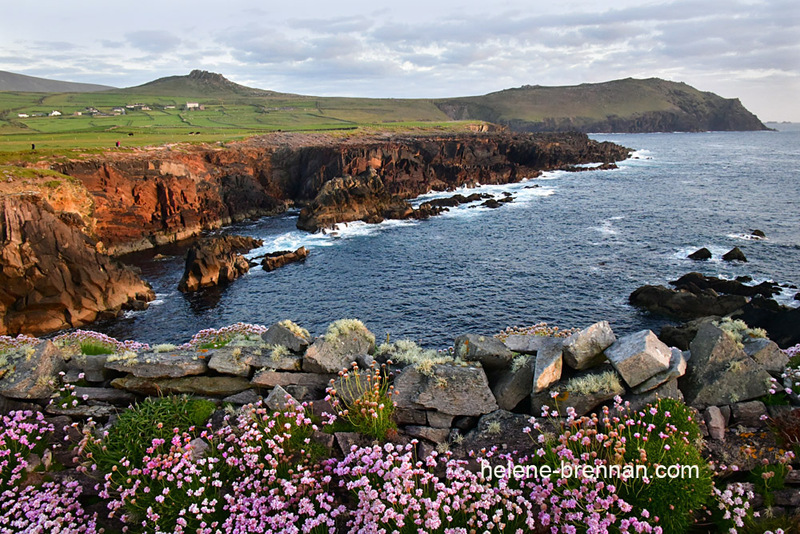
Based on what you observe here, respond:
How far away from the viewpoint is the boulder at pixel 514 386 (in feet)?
32.5

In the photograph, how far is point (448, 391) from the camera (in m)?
9.88

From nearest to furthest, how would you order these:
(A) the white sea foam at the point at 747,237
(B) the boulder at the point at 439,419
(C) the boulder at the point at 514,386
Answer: (B) the boulder at the point at 439,419
(C) the boulder at the point at 514,386
(A) the white sea foam at the point at 747,237

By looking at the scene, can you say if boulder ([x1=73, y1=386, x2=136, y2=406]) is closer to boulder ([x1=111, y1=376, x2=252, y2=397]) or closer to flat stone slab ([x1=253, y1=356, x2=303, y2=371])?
boulder ([x1=111, y1=376, x2=252, y2=397])

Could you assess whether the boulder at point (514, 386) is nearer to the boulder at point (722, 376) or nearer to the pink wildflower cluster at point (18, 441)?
the boulder at point (722, 376)

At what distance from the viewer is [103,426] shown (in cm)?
1020

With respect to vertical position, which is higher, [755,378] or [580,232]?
[755,378]

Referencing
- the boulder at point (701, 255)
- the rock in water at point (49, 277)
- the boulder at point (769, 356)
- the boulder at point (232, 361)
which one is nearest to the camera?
the boulder at point (769, 356)

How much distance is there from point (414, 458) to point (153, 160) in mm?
74604

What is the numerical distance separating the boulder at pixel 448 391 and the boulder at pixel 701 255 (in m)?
46.5

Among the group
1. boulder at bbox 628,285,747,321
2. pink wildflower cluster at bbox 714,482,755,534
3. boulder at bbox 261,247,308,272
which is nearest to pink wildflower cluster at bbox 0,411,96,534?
pink wildflower cluster at bbox 714,482,755,534

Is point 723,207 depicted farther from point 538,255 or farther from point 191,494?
point 191,494

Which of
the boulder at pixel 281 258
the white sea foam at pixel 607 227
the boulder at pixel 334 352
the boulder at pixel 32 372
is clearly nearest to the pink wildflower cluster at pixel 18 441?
the boulder at pixel 32 372

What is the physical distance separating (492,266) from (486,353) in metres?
39.1

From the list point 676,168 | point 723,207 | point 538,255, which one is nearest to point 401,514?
point 538,255
